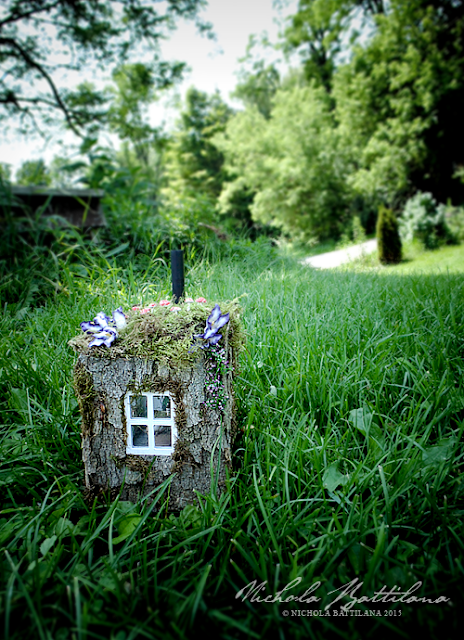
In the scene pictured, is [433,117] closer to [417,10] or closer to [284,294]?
[417,10]

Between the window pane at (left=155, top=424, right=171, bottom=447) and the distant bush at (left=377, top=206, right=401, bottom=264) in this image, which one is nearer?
the window pane at (left=155, top=424, right=171, bottom=447)

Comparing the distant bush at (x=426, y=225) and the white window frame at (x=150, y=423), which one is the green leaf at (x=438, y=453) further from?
the distant bush at (x=426, y=225)

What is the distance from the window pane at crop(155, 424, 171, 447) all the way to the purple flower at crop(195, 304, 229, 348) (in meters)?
0.38

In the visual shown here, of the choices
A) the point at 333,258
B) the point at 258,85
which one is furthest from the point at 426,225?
the point at 258,85

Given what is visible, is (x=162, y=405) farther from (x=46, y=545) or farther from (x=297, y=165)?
(x=297, y=165)

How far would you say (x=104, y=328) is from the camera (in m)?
1.16

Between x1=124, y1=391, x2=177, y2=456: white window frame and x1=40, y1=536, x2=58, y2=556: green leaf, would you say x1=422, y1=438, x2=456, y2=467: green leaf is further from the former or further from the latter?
x1=40, y1=536, x2=58, y2=556: green leaf

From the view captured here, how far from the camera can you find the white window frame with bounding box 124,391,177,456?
118cm

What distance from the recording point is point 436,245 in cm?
994

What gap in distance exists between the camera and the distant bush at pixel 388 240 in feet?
28.7

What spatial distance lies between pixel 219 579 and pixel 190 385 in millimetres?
543

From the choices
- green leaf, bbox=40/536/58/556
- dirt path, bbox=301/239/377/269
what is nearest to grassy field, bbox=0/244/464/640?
green leaf, bbox=40/536/58/556

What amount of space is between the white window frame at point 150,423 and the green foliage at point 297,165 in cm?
1340

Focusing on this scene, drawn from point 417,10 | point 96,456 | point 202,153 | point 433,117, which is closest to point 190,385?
point 96,456
